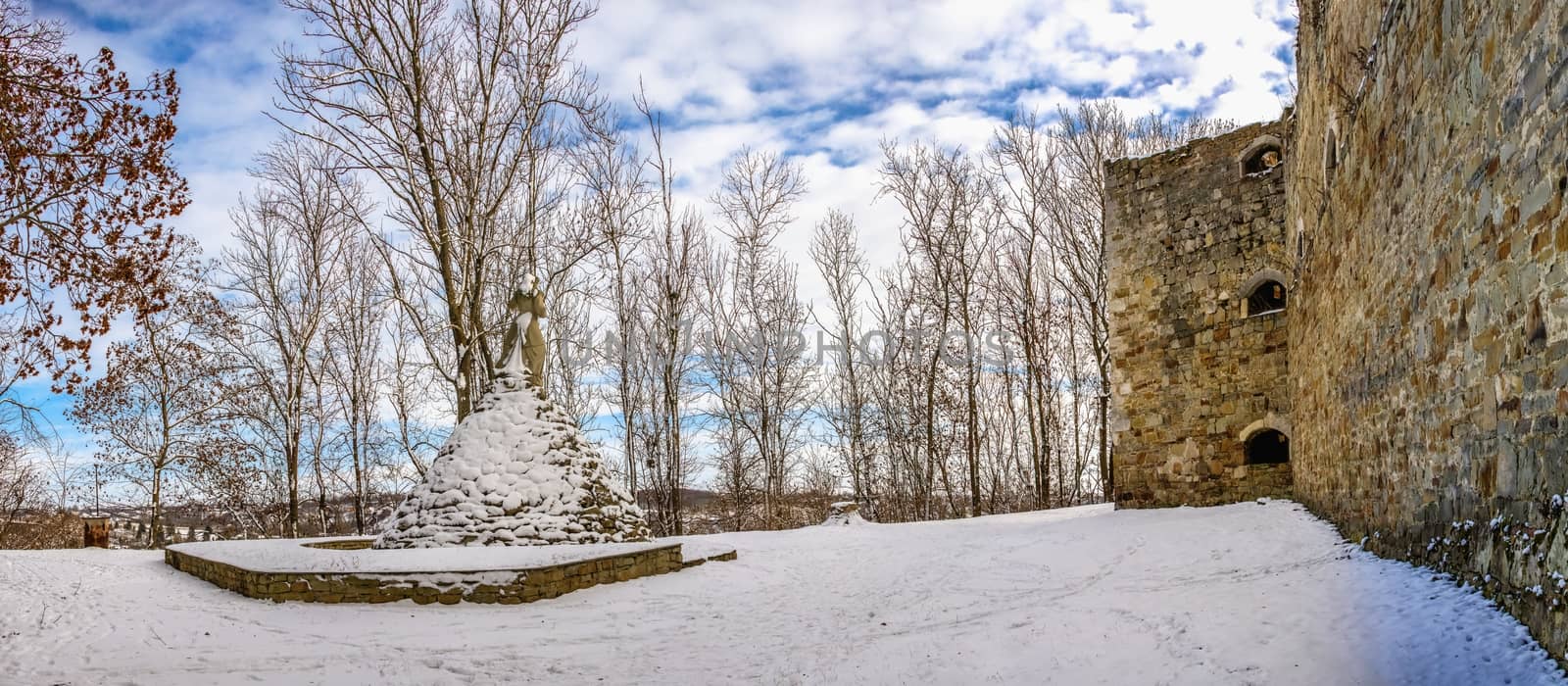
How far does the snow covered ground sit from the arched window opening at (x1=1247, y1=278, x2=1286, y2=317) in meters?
2.95

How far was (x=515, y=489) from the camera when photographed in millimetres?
9336

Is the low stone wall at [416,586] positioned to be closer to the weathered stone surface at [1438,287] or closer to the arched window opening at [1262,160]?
the weathered stone surface at [1438,287]

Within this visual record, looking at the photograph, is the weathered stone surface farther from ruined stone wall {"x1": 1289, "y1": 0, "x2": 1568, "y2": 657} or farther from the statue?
the statue

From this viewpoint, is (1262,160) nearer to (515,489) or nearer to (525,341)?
(525,341)

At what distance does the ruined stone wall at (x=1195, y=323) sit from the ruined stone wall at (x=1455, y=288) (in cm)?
417

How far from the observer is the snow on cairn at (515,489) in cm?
905

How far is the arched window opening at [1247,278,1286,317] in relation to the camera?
11.1 meters

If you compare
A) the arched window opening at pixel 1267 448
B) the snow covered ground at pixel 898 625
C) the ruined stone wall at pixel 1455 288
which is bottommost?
the snow covered ground at pixel 898 625

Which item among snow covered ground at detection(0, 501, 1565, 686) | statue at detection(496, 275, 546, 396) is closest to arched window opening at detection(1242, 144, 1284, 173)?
snow covered ground at detection(0, 501, 1565, 686)

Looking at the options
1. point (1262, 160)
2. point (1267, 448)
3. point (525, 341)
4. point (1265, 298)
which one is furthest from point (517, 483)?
point (1262, 160)

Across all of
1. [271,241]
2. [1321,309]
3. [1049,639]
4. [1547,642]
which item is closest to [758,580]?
[1049,639]

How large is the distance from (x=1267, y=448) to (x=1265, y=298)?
200 centimetres

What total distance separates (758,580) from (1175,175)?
7.99 m

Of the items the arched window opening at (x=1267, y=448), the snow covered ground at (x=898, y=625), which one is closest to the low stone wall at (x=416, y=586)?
the snow covered ground at (x=898, y=625)
